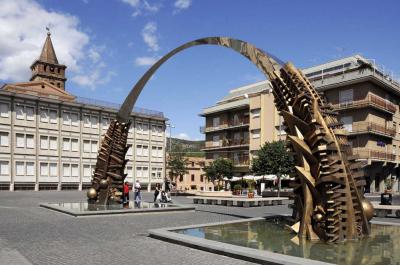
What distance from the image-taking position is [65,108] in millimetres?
57781

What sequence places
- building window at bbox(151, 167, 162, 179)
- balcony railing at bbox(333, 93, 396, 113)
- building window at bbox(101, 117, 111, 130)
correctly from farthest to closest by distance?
1. building window at bbox(151, 167, 162, 179)
2. building window at bbox(101, 117, 111, 130)
3. balcony railing at bbox(333, 93, 396, 113)

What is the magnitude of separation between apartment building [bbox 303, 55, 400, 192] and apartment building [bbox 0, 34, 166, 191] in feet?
94.2

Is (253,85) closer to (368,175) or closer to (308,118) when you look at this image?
(368,175)

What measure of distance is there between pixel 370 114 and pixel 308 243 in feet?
139

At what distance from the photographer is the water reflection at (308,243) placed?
9.34 meters

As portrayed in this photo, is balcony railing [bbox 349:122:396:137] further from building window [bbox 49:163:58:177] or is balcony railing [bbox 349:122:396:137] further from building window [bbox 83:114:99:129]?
building window [bbox 49:163:58:177]

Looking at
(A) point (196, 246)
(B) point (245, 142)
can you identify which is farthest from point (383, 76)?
(A) point (196, 246)

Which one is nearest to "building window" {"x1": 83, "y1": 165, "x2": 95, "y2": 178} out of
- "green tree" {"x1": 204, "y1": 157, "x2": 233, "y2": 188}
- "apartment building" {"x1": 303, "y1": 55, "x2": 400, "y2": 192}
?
"green tree" {"x1": 204, "y1": 157, "x2": 233, "y2": 188}

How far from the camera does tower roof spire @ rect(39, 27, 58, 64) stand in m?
97.3

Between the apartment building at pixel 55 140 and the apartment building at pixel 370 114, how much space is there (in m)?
28.7

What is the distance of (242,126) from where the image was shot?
6619cm

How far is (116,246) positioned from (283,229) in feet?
Result: 17.7

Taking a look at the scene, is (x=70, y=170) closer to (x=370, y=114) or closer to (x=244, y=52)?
(x=370, y=114)

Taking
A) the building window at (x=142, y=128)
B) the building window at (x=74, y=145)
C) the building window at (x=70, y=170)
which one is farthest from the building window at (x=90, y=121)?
the building window at (x=142, y=128)
